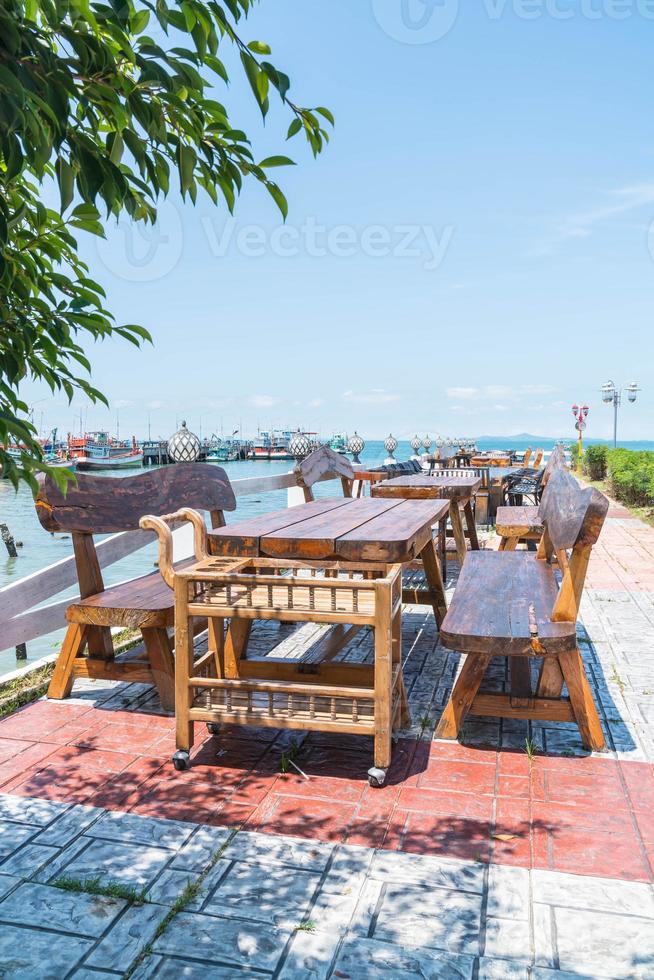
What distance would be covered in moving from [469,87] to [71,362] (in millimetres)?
7730

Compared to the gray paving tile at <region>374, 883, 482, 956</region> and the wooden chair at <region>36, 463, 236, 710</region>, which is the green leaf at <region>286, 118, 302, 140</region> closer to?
the gray paving tile at <region>374, 883, 482, 956</region>

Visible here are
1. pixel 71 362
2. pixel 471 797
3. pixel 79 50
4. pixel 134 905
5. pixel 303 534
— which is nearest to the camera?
pixel 79 50

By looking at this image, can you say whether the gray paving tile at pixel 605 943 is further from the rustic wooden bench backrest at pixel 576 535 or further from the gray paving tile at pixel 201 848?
the rustic wooden bench backrest at pixel 576 535

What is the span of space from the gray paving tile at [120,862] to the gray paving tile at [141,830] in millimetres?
35

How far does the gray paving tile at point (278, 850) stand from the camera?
2238 millimetres

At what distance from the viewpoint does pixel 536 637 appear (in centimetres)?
279

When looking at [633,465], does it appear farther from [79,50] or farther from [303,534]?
[79,50]

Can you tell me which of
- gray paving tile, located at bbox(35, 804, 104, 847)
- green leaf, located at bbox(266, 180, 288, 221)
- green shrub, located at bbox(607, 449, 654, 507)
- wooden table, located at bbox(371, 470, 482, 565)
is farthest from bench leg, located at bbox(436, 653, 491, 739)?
green shrub, located at bbox(607, 449, 654, 507)

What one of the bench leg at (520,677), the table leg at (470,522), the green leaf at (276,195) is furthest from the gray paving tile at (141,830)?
the table leg at (470,522)

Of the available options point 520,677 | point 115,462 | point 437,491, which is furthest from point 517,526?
point 115,462

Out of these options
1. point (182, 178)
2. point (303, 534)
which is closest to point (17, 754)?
point (303, 534)

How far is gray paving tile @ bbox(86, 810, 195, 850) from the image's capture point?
236 cm

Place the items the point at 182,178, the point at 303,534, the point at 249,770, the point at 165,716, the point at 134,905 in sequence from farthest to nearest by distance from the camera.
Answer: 1. the point at 165,716
2. the point at 303,534
3. the point at 249,770
4. the point at 134,905
5. the point at 182,178

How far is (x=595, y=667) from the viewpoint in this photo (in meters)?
4.19
